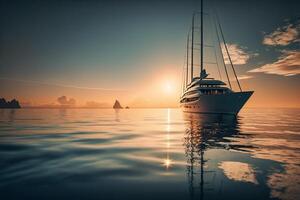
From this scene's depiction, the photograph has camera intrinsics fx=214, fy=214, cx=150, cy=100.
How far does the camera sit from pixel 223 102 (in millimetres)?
41312

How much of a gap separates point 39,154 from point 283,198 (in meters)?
8.88

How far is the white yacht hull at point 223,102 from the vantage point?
125ft

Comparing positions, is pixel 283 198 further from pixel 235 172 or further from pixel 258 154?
pixel 258 154

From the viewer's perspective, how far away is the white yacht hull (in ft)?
125

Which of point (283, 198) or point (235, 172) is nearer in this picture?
Result: point (283, 198)

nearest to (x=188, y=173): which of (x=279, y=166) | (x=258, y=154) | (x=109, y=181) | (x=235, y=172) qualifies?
(x=235, y=172)

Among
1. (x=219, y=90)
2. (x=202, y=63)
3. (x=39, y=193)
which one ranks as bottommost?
(x=39, y=193)

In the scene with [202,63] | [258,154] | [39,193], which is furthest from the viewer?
[202,63]

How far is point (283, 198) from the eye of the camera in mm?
4336

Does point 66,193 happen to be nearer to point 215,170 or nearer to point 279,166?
point 215,170

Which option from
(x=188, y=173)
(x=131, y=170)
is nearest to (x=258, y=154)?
(x=188, y=173)

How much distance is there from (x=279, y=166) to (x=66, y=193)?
21.5 ft

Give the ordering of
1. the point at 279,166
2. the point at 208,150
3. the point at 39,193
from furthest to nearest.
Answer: the point at 208,150, the point at 279,166, the point at 39,193

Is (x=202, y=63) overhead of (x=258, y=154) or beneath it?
overhead
